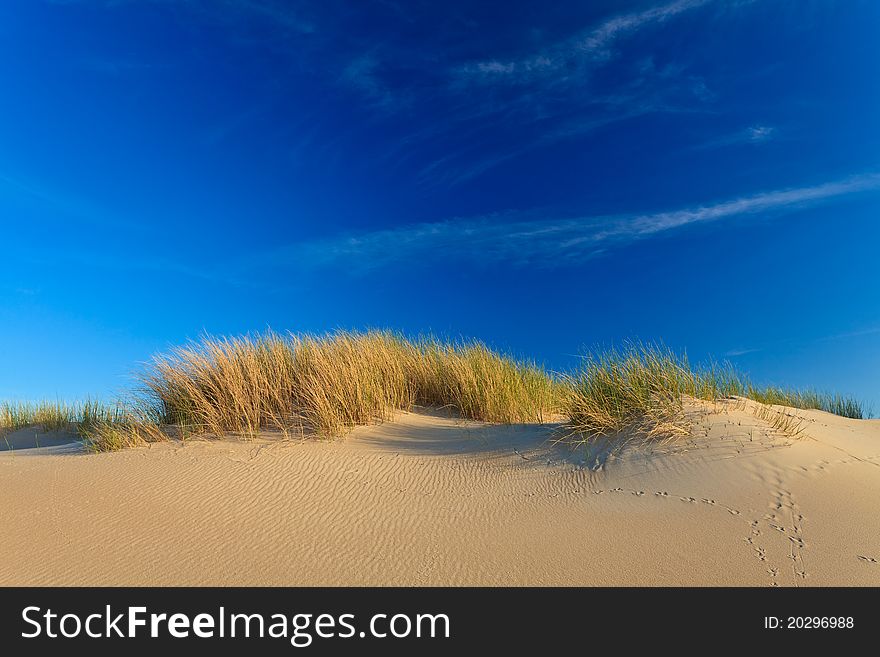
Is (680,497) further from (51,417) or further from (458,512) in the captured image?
(51,417)

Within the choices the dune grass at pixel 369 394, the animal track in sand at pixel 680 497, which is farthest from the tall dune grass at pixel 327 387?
the animal track in sand at pixel 680 497

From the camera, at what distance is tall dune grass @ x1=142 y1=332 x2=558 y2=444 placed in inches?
298

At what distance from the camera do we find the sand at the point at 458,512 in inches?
150

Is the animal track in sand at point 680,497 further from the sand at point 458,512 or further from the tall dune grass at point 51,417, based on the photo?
the tall dune grass at point 51,417

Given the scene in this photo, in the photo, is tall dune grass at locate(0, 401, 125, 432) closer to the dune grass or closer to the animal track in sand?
the dune grass

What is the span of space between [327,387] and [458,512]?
3.33m

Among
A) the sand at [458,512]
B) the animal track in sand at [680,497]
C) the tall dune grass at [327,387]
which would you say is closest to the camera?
the sand at [458,512]

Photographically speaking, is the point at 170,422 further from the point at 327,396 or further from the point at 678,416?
the point at 678,416

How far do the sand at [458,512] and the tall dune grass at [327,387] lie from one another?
0.65 meters

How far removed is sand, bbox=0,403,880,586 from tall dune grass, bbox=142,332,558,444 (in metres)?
0.65

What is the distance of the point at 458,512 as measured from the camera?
5.04m
